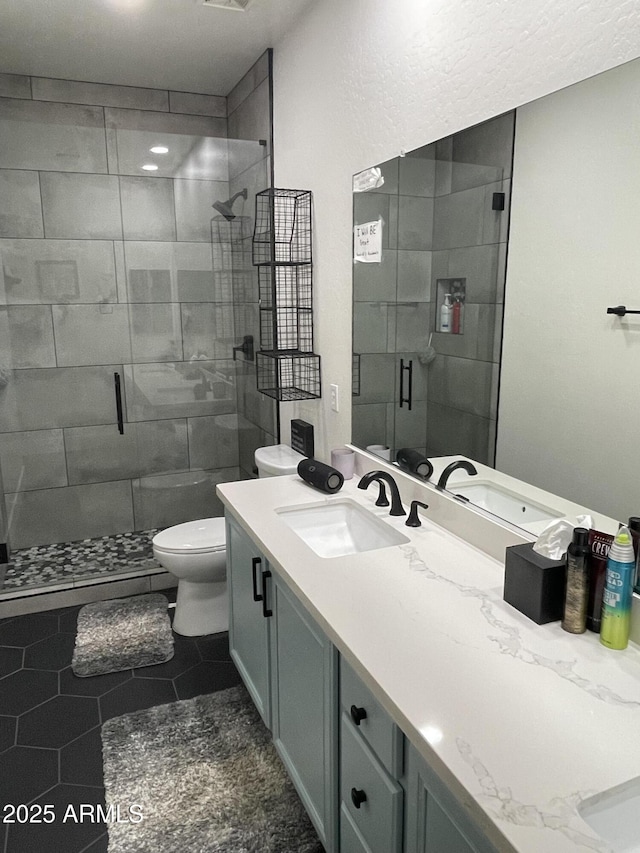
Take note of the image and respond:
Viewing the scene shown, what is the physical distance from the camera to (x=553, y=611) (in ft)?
4.59

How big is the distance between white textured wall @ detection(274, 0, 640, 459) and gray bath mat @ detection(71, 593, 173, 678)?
45.7 inches

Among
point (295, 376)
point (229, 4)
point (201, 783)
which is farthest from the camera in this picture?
point (295, 376)

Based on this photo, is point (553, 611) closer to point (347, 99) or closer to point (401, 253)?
point (401, 253)

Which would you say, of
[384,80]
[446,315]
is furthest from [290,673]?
[384,80]

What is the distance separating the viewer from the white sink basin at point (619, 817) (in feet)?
3.05

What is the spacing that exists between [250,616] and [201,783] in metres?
0.54

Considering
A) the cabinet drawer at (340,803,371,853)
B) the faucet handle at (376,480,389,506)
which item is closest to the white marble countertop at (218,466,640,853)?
the faucet handle at (376,480,389,506)

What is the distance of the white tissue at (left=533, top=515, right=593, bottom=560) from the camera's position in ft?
4.67

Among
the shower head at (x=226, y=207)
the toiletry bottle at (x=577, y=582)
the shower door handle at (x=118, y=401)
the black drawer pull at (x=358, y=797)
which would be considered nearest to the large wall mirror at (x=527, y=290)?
the toiletry bottle at (x=577, y=582)

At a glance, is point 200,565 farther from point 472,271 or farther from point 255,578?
point 472,271

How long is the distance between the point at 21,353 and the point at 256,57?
2.03 meters

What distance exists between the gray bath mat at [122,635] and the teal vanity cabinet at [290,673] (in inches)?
25.9

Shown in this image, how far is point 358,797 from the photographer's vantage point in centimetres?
137

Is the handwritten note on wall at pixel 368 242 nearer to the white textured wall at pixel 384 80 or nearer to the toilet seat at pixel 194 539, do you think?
the white textured wall at pixel 384 80
